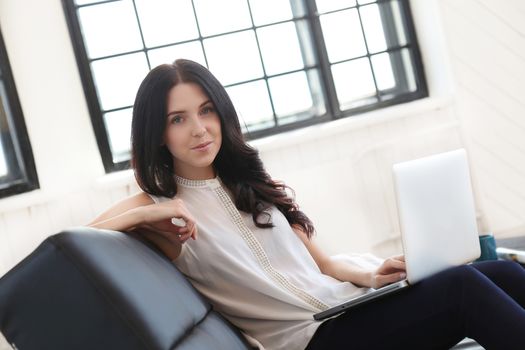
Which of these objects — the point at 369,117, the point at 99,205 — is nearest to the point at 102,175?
the point at 99,205

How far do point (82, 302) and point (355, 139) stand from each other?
275 centimetres

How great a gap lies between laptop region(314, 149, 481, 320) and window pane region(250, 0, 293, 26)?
2390mm

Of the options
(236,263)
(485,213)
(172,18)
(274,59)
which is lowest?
(485,213)

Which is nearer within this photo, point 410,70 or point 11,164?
point 11,164

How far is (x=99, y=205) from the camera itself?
345cm

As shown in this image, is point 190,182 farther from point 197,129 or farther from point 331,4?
point 331,4

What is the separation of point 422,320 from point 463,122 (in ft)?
8.15

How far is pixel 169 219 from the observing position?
69.6 inches

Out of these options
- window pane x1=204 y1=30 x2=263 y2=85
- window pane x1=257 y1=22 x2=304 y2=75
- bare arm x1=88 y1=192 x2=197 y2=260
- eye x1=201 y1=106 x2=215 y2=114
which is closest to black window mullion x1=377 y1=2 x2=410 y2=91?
window pane x1=257 y1=22 x2=304 y2=75

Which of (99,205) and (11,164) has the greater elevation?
(11,164)

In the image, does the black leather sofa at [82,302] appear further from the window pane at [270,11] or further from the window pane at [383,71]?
the window pane at [383,71]

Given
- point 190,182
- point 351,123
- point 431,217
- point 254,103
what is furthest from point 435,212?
point 254,103

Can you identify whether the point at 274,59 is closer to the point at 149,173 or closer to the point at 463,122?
the point at 463,122

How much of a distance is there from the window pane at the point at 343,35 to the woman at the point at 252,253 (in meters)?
1.94
